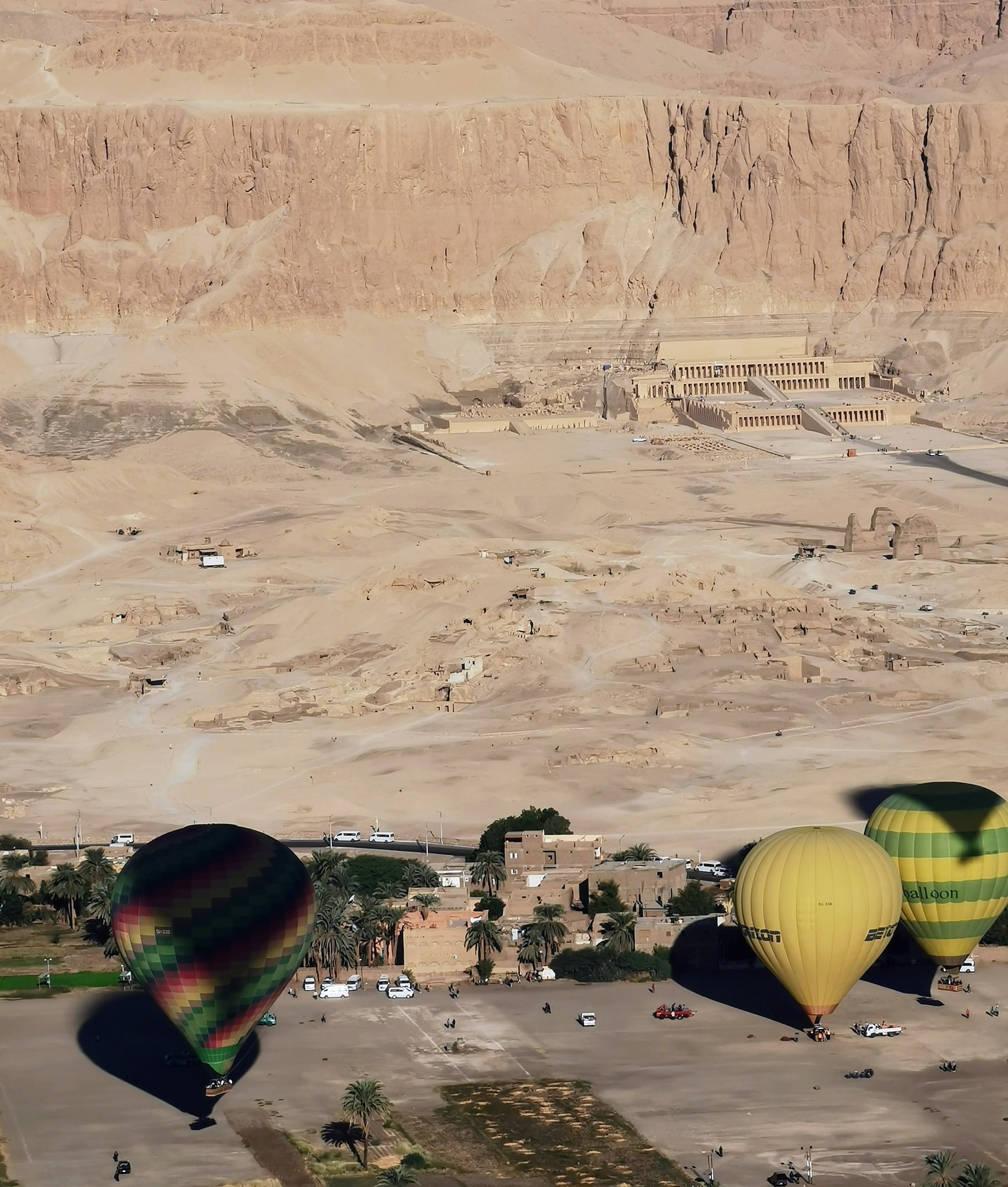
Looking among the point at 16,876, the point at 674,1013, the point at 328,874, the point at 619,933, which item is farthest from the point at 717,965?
the point at 16,876

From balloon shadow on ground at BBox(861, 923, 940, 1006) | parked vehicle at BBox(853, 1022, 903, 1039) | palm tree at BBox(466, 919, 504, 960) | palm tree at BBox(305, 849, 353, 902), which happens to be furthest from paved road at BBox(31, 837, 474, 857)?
parked vehicle at BBox(853, 1022, 903, 1039)

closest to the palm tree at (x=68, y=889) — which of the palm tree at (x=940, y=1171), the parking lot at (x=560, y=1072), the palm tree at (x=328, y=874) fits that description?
the palm tree at (x=328, y=874)

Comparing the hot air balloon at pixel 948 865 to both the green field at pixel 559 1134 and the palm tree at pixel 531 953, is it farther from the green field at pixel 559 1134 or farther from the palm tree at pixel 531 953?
the green field at pixel 559 1134

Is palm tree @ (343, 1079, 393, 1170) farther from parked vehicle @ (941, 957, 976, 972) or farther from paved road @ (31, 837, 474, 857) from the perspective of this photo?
paved road @ (31, 837, 474, 857)

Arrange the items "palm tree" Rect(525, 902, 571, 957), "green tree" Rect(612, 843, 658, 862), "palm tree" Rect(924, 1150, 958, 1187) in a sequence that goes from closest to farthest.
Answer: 1. "palm tree" Rect(924, 1150, 958, 1187)
2. "palm tree" Rect(525, 902, 571, 957)
3. "green tree" Rect(612, 843, 658, 862)

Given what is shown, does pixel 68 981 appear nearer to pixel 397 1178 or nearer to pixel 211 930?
pixel 211 930
